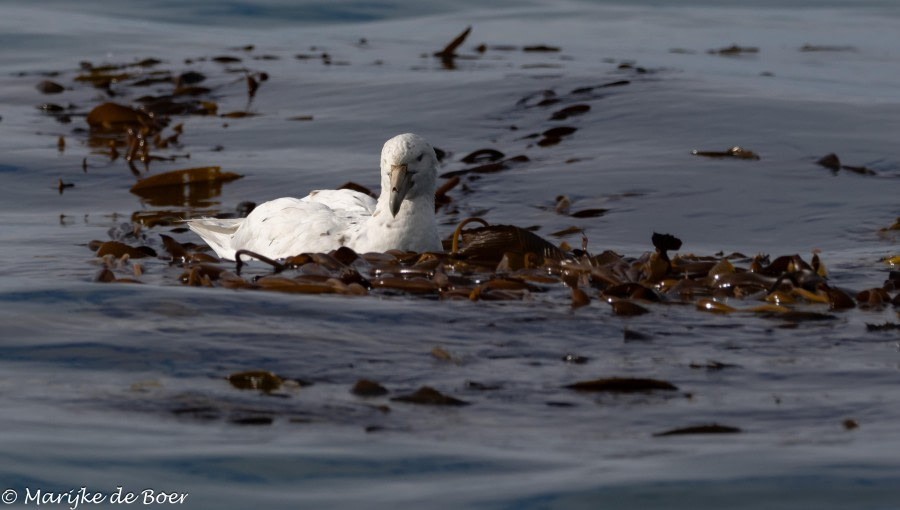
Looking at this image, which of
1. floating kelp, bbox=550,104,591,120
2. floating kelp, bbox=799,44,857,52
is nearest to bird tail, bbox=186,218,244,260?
floating kelp, bbox=550,104,591,120

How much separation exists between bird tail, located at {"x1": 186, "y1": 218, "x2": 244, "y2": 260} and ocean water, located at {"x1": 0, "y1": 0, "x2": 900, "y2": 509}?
0.64 m

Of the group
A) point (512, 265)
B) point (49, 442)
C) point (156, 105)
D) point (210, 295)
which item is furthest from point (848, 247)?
point (156, 105)

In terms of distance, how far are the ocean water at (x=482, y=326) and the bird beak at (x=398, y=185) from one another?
0.91m

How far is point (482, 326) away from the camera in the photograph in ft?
17.7

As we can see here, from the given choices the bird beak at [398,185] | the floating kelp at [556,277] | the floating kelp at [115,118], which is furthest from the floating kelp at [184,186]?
the bird beak at [398,185]

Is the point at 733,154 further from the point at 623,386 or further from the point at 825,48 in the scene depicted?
the point at 825,48

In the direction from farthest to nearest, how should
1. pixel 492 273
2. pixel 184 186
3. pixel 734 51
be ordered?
pixel 734 51
pixel 184 186
pixel 492 273

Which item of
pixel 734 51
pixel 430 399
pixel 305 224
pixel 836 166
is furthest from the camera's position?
pixel 734 51

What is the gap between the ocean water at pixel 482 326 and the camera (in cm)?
381

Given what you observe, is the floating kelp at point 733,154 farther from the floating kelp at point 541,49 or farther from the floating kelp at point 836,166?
the floating kelp at point 541,49

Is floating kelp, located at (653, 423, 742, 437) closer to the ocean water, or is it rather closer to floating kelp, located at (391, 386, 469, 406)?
the ocean water

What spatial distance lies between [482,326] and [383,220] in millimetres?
1628

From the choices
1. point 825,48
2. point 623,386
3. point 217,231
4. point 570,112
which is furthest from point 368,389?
point 825,48

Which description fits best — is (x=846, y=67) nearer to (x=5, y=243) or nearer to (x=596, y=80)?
(x=596, y=80)
